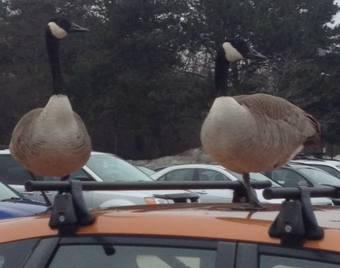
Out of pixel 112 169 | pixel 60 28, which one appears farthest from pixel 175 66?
pixel 60 28

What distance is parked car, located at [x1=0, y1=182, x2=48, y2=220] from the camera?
9805mm

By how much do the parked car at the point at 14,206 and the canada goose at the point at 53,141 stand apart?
163 cm

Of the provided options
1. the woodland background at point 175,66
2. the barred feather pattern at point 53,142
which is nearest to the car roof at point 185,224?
the barred feather pattern at point 53,142

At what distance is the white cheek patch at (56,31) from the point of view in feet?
29.0

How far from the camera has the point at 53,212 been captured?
3104 mm

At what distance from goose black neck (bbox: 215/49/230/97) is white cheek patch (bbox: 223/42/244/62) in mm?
29

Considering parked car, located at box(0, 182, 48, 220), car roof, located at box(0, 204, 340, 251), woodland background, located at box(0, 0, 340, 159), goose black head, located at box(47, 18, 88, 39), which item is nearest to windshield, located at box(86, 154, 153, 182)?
parked car, located at box(0, 182, 48, 220)

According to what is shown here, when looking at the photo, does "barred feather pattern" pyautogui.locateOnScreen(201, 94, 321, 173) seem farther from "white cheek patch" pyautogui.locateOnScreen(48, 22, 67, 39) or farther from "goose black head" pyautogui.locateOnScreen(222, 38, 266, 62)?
"white cheek patch" pyautogui.locateOnScreen(48, 22, 67, 39)

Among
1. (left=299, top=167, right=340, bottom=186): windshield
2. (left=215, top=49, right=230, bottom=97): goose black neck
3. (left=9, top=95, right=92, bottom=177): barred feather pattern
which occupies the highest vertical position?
(left=215, top=49, right=230, bottom=97): goose black neck

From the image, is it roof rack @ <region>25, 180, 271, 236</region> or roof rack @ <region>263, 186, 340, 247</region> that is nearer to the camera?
roof rack @ <region>263, 186, 340, 247</region>

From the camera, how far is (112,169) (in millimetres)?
14398

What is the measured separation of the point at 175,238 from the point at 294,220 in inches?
15.4

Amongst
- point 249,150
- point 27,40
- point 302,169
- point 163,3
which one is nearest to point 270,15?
point 163,3

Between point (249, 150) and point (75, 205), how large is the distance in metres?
2.37
